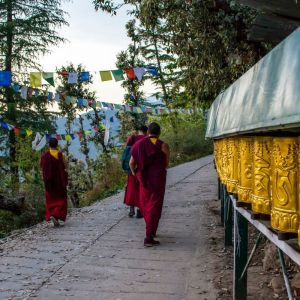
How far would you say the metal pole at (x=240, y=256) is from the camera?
3670mm

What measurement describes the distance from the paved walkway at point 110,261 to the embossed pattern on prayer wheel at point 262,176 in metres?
2.10

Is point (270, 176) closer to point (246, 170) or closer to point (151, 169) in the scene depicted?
point (246, 170)

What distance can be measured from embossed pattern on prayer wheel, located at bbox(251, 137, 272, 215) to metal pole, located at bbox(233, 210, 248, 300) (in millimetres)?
1184

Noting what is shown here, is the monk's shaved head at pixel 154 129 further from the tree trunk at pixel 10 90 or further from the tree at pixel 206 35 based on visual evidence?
the tree trunk at pixel 10 90

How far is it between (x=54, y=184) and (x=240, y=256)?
5.22 metres

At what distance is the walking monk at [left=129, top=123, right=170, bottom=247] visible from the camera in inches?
252

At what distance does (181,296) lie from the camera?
4352mm

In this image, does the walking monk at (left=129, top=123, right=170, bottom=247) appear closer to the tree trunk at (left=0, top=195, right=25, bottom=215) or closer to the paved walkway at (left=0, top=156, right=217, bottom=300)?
the paved walkway at (left=0, top=156, right=217, bottom=300)

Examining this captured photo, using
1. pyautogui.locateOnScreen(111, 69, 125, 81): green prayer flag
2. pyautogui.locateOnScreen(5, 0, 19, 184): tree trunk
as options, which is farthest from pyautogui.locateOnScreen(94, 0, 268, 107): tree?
pyautogui.locateOnScreen(5, 0, 19, 184): tree trunk

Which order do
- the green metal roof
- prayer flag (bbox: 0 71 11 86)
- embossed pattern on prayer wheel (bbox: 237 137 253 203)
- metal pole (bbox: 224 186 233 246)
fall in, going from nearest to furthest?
the green metal roof
embossed pattern on prayer wheel (bbox: 237 137 253 203)
metal pole (bbox: 224 186 233 246)
prayer flag (bbox: 0 71 11 86)

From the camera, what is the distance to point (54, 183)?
8.33 m

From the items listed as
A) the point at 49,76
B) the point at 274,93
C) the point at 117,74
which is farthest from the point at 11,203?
the point at 274,93

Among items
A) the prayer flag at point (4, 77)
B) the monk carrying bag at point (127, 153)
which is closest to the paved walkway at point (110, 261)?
the monk carrying bag at point (127, 153)

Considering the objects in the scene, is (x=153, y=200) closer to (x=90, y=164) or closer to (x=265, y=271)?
(x=265, y=271)
